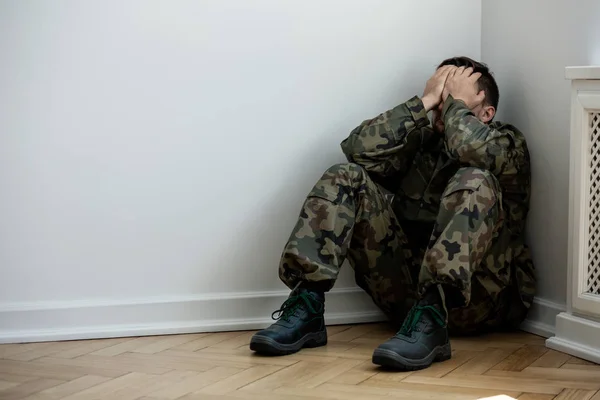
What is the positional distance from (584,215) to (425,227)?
1.48 feet

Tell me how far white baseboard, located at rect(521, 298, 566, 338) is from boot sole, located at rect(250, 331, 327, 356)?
63 centimetres

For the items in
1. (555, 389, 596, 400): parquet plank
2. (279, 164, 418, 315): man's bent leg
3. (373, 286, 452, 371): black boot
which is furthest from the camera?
(279, 164, 418, 315): man's bent leg

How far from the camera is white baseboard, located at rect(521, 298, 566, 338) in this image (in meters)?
2.34

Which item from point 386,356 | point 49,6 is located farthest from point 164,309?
point 49,6

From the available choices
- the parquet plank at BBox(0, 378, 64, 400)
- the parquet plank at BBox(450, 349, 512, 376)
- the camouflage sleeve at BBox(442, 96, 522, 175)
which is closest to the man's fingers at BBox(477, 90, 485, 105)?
the camouflage sleeve at BBox(442, 96, 522, 175)

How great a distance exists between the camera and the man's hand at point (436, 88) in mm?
2400

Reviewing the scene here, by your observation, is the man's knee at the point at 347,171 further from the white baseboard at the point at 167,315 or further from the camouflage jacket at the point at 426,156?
the white baseboard at the point at 167,315

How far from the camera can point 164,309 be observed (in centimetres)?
241

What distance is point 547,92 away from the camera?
2352mm

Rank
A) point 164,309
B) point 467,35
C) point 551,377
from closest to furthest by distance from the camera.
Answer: point 551,377
point 164,309
point 467,35

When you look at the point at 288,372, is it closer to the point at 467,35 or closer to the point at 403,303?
the point at 403,303

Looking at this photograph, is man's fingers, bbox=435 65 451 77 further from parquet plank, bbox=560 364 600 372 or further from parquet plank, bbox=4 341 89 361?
parquet plank, bbox=4 341 89 361

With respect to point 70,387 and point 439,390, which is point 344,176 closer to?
point 439,390

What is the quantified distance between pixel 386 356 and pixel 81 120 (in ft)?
3.34
